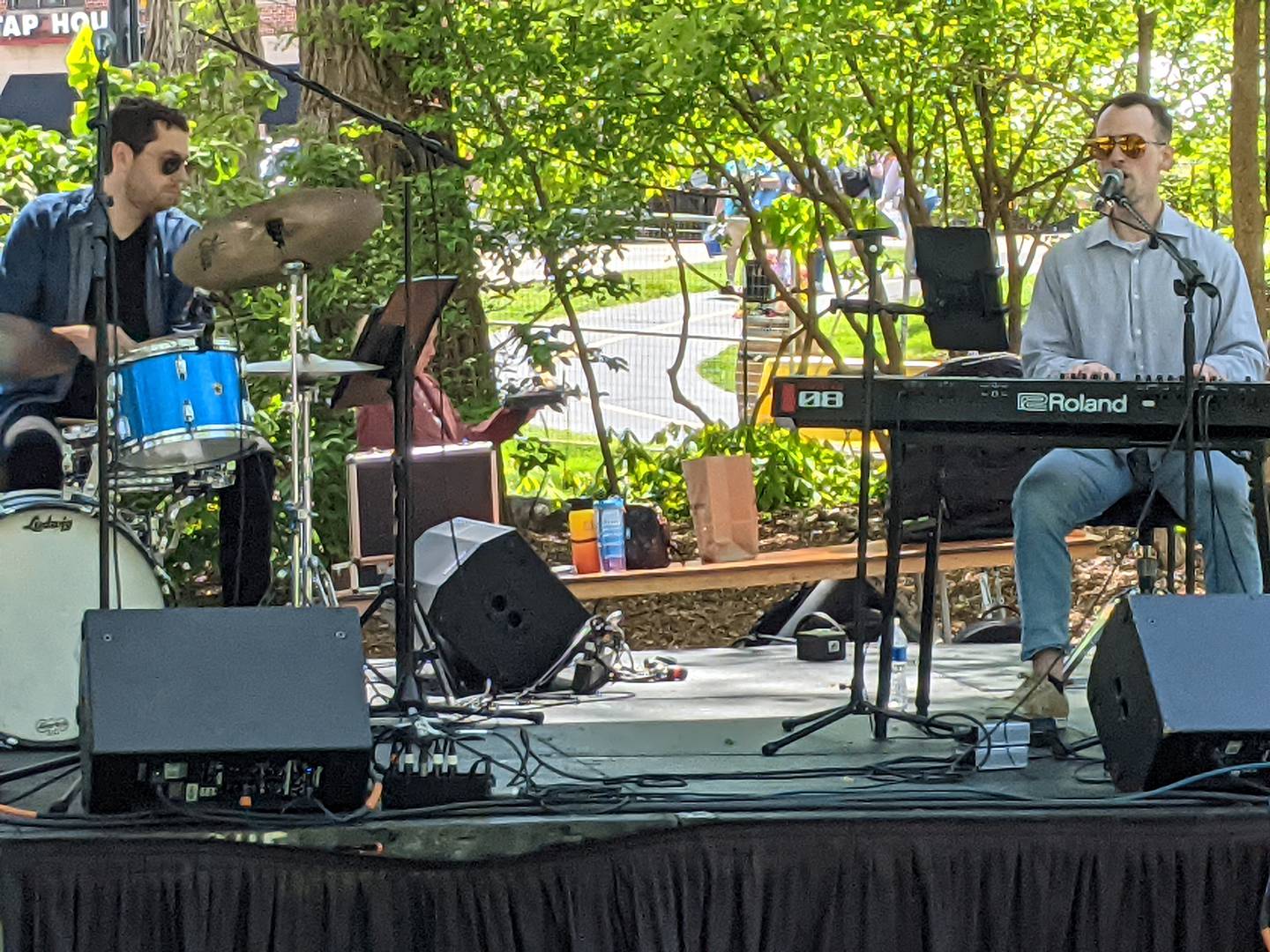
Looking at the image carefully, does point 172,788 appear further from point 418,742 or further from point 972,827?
point 972,827

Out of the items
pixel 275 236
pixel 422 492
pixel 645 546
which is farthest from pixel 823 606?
pixel 275 236

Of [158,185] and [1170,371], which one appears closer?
[1170,371]

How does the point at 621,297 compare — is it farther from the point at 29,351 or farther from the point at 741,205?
the point at 29,351

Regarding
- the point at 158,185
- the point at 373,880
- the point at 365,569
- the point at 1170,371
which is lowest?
the point at 373,880

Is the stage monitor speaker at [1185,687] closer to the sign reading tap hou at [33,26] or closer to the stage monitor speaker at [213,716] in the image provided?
the stage monitor speaker at [213,716]

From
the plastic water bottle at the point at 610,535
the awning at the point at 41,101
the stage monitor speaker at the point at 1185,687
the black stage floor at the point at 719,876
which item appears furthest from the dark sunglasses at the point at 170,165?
the awning at the point at 41,101

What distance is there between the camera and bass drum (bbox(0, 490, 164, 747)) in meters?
3.75

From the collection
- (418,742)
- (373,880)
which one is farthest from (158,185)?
(373,880)

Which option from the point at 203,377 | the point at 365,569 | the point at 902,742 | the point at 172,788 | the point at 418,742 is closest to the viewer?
the point at 172,788

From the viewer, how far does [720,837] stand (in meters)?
2.94

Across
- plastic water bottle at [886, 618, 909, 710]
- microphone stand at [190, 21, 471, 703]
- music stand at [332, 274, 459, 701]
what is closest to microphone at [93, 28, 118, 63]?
microphone stand at [190, 21, 471, 703]

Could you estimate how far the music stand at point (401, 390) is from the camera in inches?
151

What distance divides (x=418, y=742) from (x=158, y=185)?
6.86 feet

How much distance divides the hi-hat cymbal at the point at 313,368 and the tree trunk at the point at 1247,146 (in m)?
3.62
